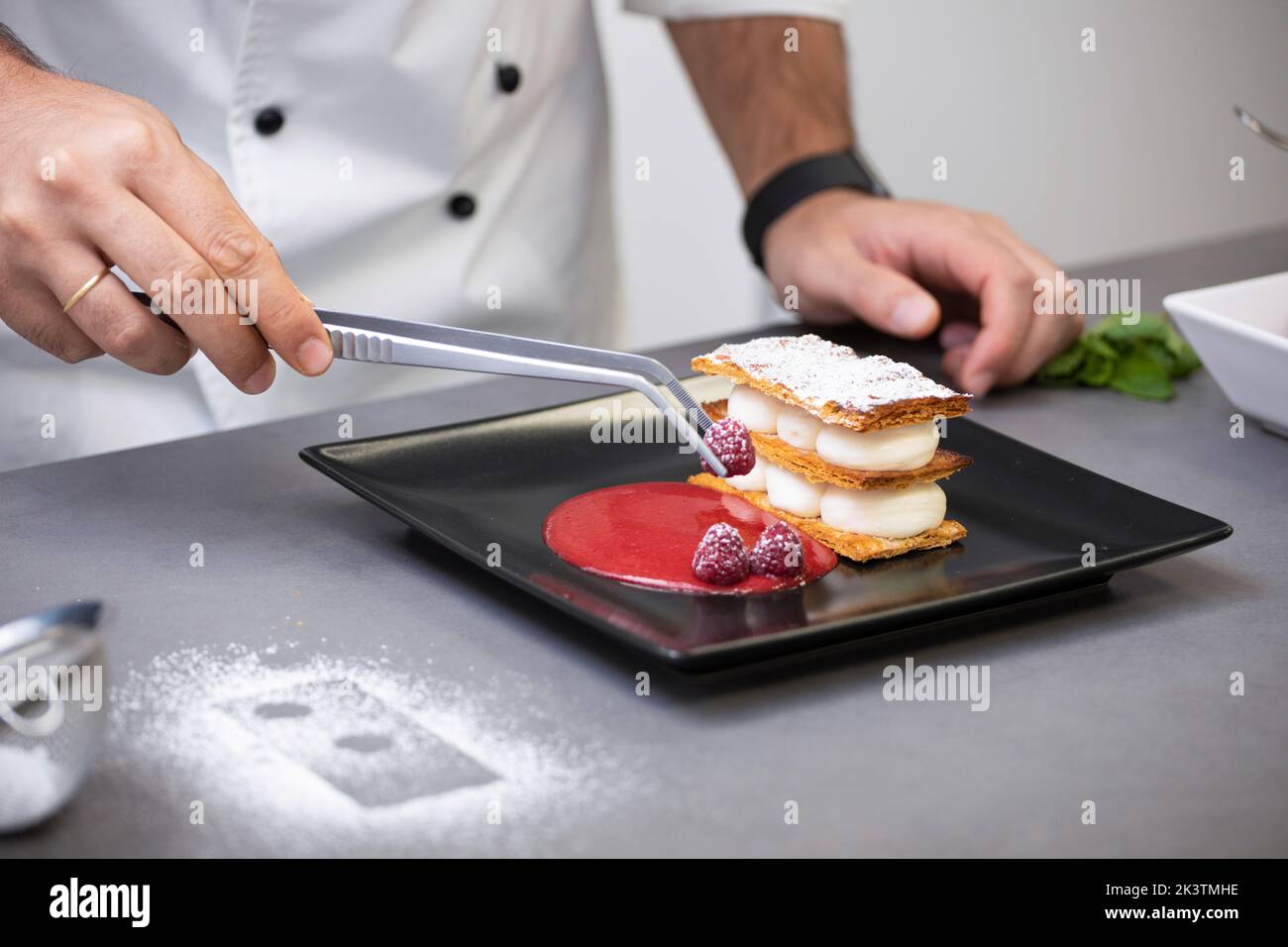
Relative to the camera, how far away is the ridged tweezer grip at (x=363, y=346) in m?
1.40

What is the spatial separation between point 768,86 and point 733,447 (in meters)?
1.17

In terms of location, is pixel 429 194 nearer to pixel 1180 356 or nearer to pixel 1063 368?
pixel 1063 368

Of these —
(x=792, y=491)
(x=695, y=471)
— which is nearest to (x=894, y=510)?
(x=792, y=491)

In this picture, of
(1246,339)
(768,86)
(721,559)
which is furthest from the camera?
(768,86)

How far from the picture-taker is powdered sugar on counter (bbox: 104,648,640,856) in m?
0.99

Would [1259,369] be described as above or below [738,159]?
below

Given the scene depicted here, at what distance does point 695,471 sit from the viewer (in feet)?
5.49


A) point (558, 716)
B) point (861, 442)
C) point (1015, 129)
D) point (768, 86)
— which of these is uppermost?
point (768, 86)

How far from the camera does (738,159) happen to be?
98.9 inches

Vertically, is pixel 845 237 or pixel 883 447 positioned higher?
pixel 845 237

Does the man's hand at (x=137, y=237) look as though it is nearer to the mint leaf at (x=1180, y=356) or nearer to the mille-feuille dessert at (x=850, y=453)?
the mille-feuille dessert at (x=850, y=453)

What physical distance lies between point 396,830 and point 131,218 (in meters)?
0.69
